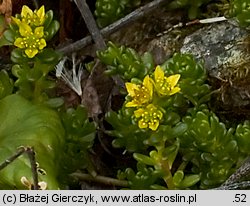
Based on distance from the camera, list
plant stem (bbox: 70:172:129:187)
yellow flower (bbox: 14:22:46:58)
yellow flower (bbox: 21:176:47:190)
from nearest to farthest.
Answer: yellow flower (bbox: 21:176:47:190) < yellow flower (bbox: 14:22:46:58) < plant stem (bbox: 70:172:129:187)

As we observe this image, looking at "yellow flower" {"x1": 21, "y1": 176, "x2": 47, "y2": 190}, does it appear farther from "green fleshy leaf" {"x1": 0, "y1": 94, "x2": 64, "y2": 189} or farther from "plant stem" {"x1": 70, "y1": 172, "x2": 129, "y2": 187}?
"plant stem" {"x1": 70, "y1": 172, "x2": 129, "y2": 187}

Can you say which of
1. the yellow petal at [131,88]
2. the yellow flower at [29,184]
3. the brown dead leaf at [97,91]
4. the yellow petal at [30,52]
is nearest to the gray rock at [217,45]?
the brown dead leaf at [97,91]

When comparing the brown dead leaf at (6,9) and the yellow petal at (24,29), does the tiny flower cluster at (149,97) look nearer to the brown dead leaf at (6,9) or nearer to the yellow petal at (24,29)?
the yellow petal at (24,29)

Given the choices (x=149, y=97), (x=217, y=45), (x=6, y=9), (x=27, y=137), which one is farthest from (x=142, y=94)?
(x=6, y=9)

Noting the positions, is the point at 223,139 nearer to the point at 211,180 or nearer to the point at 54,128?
the point at 211,180

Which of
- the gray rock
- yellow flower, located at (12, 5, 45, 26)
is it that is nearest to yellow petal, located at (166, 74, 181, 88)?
the gray rock

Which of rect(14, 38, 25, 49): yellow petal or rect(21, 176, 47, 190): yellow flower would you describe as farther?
rect(14, 38, 25, 49): yellow petal
